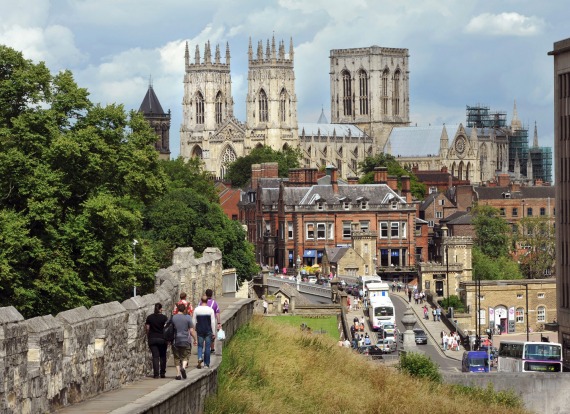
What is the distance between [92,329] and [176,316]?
307cm

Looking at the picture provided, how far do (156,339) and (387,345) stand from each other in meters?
41.7

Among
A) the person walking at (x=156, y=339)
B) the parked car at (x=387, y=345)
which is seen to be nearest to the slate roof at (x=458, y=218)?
the parked car at (x=387, y=345)

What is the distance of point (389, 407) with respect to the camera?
31750 mm

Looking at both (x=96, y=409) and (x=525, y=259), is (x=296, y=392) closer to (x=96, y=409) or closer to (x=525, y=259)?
(x=96, y=409)

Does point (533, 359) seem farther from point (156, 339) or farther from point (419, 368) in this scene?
point (156, 339)

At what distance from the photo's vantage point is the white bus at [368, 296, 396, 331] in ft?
249

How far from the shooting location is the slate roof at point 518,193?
15138cm

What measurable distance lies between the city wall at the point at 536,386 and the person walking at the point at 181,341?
19.6 metres

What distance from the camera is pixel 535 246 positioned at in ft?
431

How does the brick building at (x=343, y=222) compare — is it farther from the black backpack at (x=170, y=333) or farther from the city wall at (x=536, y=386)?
the black backpack at (x=170, y=333)

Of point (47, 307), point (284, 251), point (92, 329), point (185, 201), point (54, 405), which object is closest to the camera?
point (54, 405)

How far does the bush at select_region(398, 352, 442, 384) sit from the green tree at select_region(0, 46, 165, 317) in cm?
791

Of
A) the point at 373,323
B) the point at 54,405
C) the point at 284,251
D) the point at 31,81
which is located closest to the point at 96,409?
the point at 54,405

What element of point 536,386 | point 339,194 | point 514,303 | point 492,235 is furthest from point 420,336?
point 492,235
